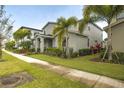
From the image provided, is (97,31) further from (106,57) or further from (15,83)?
(15,83)

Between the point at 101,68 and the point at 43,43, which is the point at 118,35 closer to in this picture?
the point at 101,68

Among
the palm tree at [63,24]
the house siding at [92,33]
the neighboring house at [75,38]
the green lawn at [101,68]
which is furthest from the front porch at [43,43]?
the green lawn at [101,68]

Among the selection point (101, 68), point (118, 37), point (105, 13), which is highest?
point (105, 13)

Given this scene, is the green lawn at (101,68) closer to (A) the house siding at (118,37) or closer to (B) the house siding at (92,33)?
(A) the house siding at (118,37)

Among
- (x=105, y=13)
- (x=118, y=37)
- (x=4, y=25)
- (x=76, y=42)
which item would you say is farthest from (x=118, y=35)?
(x=4, y=25)

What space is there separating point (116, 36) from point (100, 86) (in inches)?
323

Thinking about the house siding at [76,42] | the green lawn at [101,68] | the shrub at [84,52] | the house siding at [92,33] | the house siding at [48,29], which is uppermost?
the house siding at [48,29]

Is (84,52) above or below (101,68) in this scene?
above

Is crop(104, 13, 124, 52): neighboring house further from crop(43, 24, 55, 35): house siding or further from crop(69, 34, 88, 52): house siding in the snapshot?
crop(43, 24, 55, 35): house siding

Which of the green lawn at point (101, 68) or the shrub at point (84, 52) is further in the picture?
the shrub at point (84, 52)

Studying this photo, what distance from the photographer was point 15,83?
232 inches
